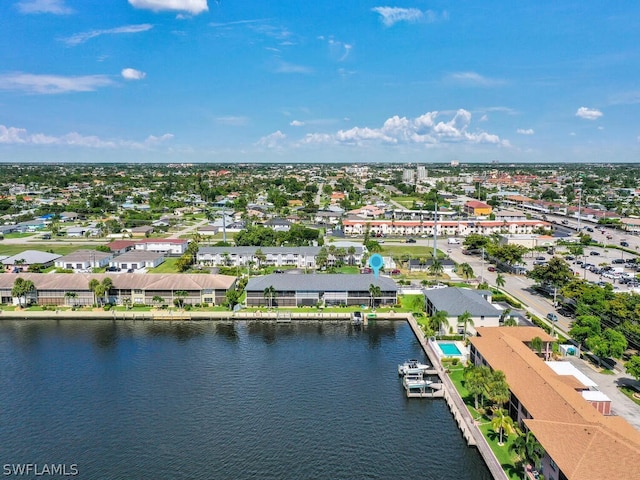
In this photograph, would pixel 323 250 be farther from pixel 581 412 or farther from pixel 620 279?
pixel 581 412

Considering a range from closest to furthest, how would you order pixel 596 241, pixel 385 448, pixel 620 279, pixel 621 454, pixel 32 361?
pixel 621 454, pixel 385 448, pixel 32 361, pixel 620 279, pixel 596 241

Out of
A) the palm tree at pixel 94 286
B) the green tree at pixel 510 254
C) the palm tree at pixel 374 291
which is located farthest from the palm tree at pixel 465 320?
the palm tree at pixel 94 286

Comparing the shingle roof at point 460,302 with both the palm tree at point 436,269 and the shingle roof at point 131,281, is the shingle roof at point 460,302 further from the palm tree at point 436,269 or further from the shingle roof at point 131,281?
the shingle roof at point 131,281

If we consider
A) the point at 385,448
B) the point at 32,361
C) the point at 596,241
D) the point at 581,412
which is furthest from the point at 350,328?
the point at 596,241

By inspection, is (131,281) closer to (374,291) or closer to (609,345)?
(374,291)

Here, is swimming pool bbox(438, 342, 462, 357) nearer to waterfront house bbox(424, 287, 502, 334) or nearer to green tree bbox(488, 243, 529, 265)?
waterfront house bbox(424, 287, 502, 334)

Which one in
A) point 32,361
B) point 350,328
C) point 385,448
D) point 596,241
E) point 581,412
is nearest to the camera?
point 581,412

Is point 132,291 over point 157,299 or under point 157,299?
over

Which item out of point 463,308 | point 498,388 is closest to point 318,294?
point 463,308
